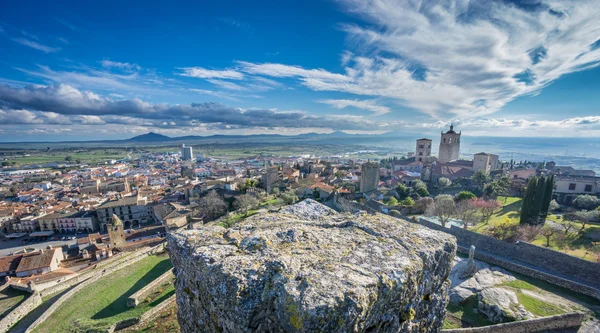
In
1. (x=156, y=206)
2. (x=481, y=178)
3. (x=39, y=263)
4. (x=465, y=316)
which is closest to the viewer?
(x=465, y=316)

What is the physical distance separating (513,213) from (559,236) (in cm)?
709

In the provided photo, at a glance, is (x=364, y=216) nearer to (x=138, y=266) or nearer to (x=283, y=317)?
(x=283, y=317)

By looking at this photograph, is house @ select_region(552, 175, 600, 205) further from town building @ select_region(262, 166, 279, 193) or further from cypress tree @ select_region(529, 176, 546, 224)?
town building @ select_region(262, 166, 279, 193)

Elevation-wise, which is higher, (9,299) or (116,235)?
(116,235)

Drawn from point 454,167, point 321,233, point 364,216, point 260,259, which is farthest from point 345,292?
point 454,167

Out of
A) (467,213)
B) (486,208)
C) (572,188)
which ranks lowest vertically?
(467,213)

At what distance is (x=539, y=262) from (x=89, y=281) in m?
31.1

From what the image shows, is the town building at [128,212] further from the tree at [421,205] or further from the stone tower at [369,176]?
the tree at [421,205]

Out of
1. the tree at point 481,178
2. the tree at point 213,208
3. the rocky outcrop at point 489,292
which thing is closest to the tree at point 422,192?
the tree at point 481,178

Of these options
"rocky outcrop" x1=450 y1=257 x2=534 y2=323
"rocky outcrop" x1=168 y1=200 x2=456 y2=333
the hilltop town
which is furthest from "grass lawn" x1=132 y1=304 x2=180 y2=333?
"rocky outcrop" x1=450 y1=257 x2=534 y2=323

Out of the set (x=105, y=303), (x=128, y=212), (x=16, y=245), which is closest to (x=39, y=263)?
(x=105, y=303)

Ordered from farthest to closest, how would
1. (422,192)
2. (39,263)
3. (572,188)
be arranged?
(422,192) < (572,188) < (39,263)

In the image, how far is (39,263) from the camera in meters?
22.1

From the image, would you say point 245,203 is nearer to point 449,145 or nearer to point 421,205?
point 421,205
